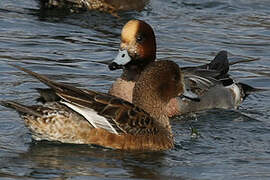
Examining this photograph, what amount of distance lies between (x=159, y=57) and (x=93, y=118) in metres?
4.08

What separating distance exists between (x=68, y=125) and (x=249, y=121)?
233 centimetres

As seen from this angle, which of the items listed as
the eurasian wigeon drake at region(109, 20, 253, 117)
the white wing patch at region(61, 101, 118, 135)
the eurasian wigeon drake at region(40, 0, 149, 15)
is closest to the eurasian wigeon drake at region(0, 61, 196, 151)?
the white wing patch at region(61, 101, 118, 135)

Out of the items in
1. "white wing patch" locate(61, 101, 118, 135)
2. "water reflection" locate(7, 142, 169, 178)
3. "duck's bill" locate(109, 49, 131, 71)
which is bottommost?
"water reflection" locate(7, 142, 169, 178)

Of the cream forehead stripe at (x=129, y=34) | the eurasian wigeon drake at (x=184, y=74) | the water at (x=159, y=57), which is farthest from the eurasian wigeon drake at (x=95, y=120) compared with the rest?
the cream forehead stripe at (x=129, y=34)

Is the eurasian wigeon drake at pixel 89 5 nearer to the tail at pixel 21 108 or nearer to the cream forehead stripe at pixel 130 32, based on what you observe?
the cream forehead stripe at pixel 130 32

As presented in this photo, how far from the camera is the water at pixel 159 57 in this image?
709 centimetres

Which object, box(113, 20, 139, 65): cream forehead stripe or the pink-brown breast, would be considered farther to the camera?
box(113, 20, 139, 65): cream forehead stripe

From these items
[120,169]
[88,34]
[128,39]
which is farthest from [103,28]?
[120,169]

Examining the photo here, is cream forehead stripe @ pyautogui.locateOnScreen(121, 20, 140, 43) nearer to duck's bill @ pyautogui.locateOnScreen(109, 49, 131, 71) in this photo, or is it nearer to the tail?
duck's bill @ pyautogui.locateOnScreen(109, 49, 131, 71)

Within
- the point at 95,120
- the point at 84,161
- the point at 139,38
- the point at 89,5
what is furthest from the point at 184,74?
the point at 89,5

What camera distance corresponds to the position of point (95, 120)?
7.36 m

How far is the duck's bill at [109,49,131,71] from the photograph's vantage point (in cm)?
892

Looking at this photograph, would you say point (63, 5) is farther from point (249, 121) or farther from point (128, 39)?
point (249, 121)

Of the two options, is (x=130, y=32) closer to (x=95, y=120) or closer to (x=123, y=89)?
(x=123, y=89)
